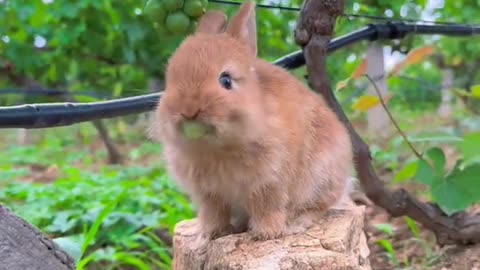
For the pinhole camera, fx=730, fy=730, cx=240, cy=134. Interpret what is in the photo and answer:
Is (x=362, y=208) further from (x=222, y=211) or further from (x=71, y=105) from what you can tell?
(x=71, y=105)

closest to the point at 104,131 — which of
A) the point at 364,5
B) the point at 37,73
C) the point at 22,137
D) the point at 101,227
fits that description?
the point at 37,73

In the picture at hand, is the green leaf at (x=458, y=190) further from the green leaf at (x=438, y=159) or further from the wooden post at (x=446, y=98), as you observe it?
the wooden post at (x=446, y=98)

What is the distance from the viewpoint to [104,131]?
5.02m

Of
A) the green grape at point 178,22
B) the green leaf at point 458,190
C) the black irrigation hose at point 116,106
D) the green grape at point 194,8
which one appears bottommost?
the green leaf at point 458,190

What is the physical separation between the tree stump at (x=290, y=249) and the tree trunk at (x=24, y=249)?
36cm

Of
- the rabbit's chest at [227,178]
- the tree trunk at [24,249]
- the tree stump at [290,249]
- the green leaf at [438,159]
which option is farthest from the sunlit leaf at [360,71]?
the tree trunk at [24,249]

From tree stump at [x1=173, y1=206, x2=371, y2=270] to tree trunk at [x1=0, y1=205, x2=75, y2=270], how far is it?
1.19 feet

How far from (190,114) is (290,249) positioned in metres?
0.47

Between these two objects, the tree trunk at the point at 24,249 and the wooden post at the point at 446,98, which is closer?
the tree trunk at the point at 24,249

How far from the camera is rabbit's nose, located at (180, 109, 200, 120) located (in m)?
1.46

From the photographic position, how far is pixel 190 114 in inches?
57.6

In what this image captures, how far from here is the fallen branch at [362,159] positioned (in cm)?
229

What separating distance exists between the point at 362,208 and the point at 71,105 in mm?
898

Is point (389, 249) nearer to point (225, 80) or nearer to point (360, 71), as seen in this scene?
point (360, 71)
